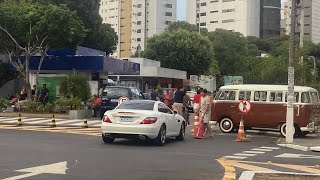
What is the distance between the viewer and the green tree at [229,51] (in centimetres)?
8244

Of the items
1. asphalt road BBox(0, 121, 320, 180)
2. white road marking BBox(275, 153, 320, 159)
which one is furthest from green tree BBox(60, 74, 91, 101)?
white road marking BBox(275, 153, 320, 159)

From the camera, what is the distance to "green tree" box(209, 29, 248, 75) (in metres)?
82.4

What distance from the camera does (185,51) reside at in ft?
250

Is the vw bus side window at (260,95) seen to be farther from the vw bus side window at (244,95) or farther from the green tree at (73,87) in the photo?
the green tree at (73,87)

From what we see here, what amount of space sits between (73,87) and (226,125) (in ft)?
36.4

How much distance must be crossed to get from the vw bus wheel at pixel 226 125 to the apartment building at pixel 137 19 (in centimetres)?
12055

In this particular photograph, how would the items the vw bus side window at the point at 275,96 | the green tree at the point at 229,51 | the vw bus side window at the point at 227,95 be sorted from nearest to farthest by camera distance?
the vw bus side window at the point at 275,96 → the vw bus side window at the point at 227,95 → the green tree at the point at 229,51

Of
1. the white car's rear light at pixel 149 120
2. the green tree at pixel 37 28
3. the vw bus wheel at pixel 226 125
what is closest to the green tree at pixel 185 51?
the green tree at pixel 37 28

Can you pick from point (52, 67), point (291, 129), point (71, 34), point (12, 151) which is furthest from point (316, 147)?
point (52, 67)

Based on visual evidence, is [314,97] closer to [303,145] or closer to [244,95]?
[244,95]

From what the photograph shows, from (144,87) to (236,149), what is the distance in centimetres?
4782

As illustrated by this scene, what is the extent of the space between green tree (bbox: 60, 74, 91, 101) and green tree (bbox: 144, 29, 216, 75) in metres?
44.7

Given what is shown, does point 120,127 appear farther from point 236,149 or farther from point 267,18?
point 267,18

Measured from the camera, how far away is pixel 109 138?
16922 millimetres
